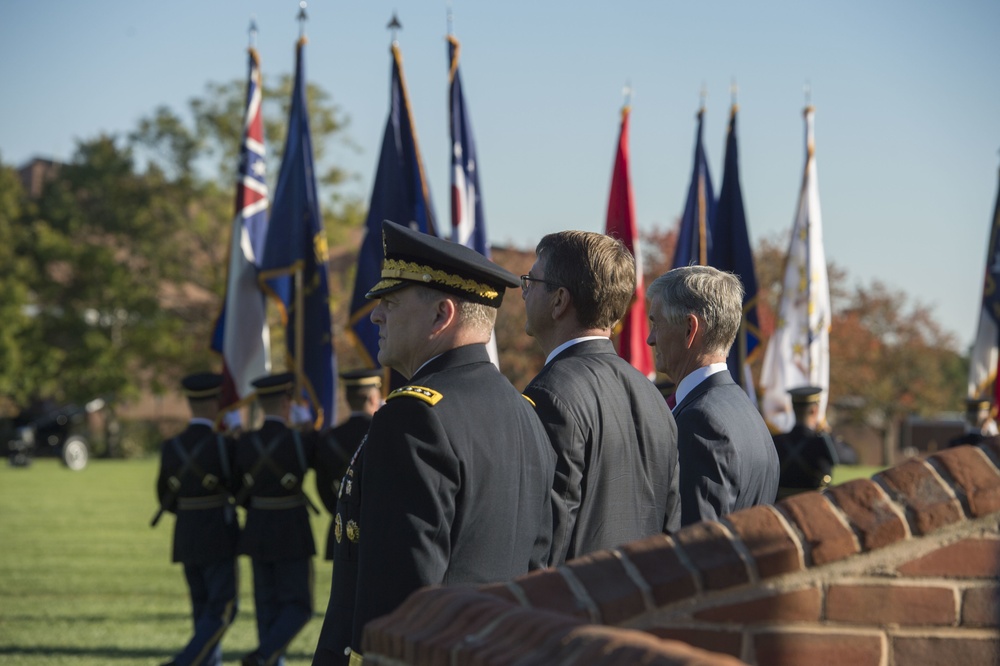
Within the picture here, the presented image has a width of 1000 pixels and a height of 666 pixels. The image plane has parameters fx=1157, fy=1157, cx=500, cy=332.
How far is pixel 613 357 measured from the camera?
3643 mm

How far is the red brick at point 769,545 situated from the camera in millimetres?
2094

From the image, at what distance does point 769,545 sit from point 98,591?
33.8 ft

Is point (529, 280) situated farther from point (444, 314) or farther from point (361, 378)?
point (361, 378)

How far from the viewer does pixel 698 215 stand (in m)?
12.2

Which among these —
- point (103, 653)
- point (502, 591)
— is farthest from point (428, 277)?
point (103, 653)

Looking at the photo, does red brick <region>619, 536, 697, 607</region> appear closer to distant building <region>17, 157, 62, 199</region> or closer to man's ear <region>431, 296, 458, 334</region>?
man's ear <region>431, 296, 458, 334</region>

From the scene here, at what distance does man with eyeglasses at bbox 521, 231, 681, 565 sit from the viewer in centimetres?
335

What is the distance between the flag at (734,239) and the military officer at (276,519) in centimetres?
501

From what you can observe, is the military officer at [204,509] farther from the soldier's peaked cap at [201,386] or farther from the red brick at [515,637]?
the red brick at [515,637]

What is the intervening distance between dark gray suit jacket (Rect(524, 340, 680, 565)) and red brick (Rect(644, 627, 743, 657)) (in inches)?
49.0

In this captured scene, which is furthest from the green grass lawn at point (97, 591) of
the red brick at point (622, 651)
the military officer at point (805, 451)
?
the red brick at point (622, 651)

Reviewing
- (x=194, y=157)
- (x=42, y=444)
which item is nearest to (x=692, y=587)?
(x=42, y=444)

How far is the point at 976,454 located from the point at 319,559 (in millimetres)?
12848

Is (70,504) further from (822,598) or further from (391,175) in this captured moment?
(822,598)
